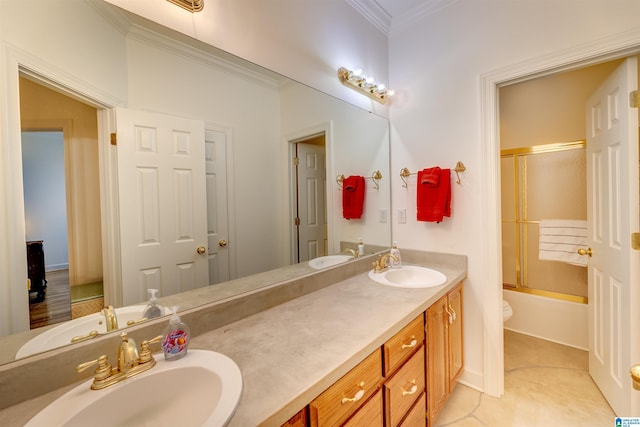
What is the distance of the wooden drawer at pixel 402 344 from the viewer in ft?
3.36

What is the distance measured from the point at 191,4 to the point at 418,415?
2.01 metres

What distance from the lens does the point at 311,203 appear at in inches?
61.9

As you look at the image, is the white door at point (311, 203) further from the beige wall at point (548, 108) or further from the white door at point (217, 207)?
the beige wall at point (548, 108)

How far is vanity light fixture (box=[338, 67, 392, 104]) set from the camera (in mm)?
1743

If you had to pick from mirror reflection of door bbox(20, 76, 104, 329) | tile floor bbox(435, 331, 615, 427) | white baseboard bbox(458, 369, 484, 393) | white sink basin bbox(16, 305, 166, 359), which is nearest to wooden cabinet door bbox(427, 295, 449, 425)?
tile floor bbox(435, 331, 615, 427)

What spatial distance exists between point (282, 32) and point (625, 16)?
65.7 inches

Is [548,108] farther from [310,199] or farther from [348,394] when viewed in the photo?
[348,394]

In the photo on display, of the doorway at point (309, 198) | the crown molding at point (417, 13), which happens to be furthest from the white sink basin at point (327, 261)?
the crown molding at point (417, 13)

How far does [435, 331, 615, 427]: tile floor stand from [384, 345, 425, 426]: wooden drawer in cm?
56

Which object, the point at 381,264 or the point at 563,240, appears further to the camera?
the point at 563,240

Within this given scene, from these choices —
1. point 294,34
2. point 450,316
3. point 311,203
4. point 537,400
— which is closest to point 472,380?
point 537,400

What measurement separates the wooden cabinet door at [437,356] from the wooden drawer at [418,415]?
0.04m

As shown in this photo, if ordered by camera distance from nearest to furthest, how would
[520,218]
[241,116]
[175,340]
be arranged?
[175,340], [241,116], [520,218]

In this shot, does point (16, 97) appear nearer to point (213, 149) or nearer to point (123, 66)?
point (123, 66)
